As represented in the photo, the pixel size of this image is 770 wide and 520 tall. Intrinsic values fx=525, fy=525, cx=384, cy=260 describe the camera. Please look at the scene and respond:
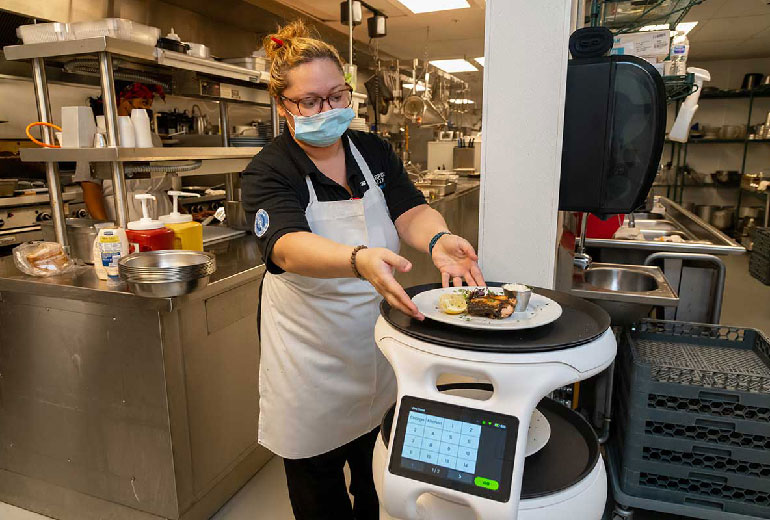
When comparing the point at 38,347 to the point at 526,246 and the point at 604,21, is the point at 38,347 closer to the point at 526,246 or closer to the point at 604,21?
the point at 526,246

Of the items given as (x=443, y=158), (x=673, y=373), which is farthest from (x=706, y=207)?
(x=673, y=373)

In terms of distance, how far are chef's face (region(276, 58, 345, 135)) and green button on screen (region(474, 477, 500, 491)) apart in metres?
1.04

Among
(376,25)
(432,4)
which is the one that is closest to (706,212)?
(432,4)

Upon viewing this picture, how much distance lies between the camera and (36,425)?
86.0 inches

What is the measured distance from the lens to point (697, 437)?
4.36 ft

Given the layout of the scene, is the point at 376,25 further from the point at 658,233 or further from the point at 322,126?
the point at 322,126

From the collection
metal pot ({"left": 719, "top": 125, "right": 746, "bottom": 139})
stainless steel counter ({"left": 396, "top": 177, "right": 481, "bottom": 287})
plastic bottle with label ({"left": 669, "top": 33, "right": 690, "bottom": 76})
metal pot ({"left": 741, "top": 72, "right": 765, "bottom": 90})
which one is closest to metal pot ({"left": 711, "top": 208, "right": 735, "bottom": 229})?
metal pot ({"left": 719, "top": 125, "right": 746, "bottom": 139})

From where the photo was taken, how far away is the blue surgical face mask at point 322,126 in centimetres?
143

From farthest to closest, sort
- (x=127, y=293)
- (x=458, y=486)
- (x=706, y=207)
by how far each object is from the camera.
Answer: (x=706, y=207), (x=127, y=293), (x=458, y=486)

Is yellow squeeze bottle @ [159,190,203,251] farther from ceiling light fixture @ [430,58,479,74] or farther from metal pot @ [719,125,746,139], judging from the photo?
metal pot @ [719,125,746,139]

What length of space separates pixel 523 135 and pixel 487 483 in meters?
0.83

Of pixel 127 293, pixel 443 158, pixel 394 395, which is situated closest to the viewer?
pixel 394 395

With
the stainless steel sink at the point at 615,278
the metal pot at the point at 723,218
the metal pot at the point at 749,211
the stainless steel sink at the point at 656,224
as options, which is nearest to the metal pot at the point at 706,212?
the metal pot at the point at 723,218

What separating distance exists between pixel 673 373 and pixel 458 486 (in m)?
0.84
